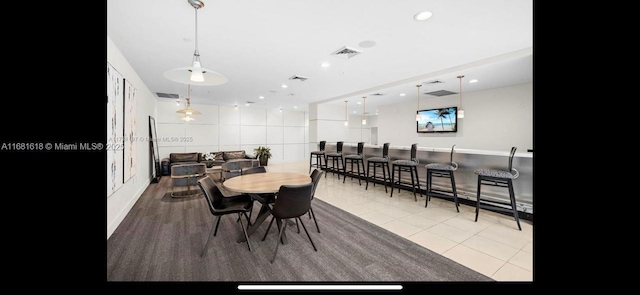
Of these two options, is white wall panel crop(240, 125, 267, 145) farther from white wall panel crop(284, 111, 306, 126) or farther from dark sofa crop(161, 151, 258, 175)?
white wall panel crop(284, 111, 306, 126)

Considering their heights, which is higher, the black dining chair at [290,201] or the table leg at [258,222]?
the black dining chair at [290,201]

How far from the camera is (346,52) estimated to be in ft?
11.5

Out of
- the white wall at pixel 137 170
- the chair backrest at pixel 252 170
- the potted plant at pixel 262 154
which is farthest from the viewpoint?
the potted plant at pixel 262 154

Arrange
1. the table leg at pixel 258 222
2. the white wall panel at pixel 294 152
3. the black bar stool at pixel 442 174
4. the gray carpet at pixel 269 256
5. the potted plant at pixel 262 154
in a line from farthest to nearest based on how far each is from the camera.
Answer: the white wall panel at pixel 294 152 < the potted plant at pixel 262 154 < the black bar stool at pixel 442 174 < the table leg at pixel 258 222 < the gray carpet at pixel 269 256

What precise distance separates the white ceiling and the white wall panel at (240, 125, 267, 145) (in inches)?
187

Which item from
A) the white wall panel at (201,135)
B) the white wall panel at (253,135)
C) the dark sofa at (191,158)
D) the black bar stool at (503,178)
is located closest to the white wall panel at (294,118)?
the white wall panel at (253,135)

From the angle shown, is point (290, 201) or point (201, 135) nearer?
point (290, 201)

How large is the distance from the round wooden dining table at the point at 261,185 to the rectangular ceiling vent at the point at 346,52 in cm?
203

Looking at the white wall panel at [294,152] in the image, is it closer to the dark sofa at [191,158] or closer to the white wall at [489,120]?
the dark sofa at [191,158]

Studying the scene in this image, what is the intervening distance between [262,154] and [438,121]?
6856mm

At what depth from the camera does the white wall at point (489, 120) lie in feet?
18.1

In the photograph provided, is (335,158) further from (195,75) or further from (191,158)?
(195,75)

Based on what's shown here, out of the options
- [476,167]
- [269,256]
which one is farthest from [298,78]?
[476,167]
